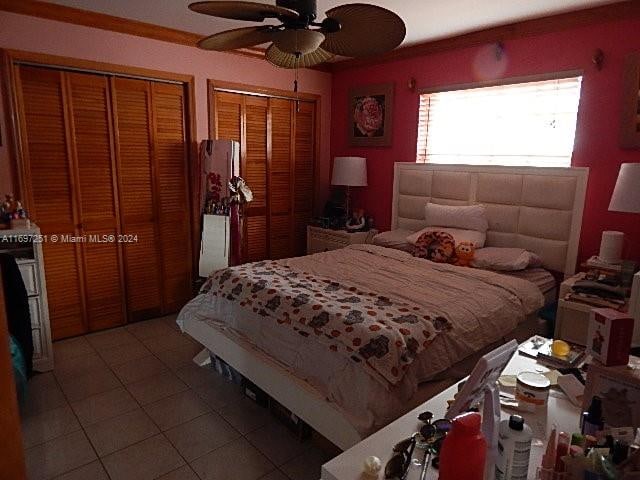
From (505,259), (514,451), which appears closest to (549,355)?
(514,451)

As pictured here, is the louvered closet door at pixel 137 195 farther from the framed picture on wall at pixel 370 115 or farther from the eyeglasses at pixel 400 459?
the eyeglasses at pixel 400 459

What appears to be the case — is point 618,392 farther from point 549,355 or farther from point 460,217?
point 460,217

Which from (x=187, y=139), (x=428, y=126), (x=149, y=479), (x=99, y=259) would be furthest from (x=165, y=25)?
(x=149, y=479)

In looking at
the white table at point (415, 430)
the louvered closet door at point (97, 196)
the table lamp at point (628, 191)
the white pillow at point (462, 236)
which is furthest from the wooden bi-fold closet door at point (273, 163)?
the white table at point (415, 430)

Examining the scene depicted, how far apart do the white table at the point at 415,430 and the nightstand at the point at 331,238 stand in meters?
2.81

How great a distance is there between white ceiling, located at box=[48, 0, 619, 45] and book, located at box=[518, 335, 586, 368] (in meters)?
2.27

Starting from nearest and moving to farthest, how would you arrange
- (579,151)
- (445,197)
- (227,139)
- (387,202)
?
(579,151) < (445,197) < (227,139) < (387,202)

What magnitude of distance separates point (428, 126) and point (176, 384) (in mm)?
3039

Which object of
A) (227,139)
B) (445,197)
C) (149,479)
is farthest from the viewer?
(227,139)

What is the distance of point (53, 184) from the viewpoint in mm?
3123

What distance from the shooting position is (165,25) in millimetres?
3350

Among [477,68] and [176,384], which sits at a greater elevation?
[477,68]

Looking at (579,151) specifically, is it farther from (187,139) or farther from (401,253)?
(187,139)

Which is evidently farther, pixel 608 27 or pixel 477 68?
pixel 477 68
